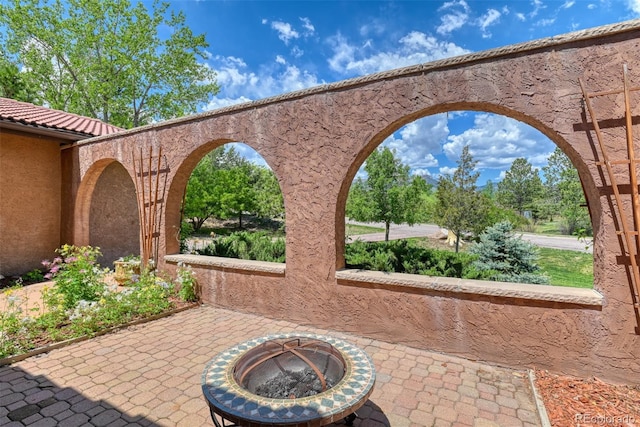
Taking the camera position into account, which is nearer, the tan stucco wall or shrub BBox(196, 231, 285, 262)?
shrub BBox(196, 231, 285, 262)

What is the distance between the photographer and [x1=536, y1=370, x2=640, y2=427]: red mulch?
2.70m

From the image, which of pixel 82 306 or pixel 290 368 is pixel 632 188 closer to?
pixel 290 368

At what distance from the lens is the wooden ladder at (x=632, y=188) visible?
2973 mm

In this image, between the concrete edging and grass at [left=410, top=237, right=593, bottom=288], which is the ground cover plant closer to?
the concrete edging

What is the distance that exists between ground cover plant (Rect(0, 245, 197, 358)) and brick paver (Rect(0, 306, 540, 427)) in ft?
1.17

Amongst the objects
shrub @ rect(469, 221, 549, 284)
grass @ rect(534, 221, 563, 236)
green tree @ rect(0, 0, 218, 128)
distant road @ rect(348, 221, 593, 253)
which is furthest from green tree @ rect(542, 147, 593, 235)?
green tree @ rect(0, 0, 218, 128)

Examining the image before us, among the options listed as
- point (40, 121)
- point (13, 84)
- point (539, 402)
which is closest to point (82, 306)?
point (539, 402)

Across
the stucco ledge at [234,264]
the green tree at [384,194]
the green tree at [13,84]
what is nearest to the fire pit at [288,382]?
the stucco ledge at [234,264]

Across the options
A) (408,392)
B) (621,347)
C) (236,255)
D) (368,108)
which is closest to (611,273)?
(621,347)

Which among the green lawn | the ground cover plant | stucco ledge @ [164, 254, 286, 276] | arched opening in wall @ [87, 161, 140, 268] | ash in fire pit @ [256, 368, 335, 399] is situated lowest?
the green lawn

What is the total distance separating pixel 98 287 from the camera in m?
5.36

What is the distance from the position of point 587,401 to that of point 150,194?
733 centimetres

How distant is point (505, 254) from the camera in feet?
20.2

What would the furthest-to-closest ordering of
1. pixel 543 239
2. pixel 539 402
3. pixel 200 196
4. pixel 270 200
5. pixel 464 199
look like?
1. pixel 270 200
2. pixel 200 196
3. pixel 543 239
4. pixel 464 199
5. pixel 539 402
